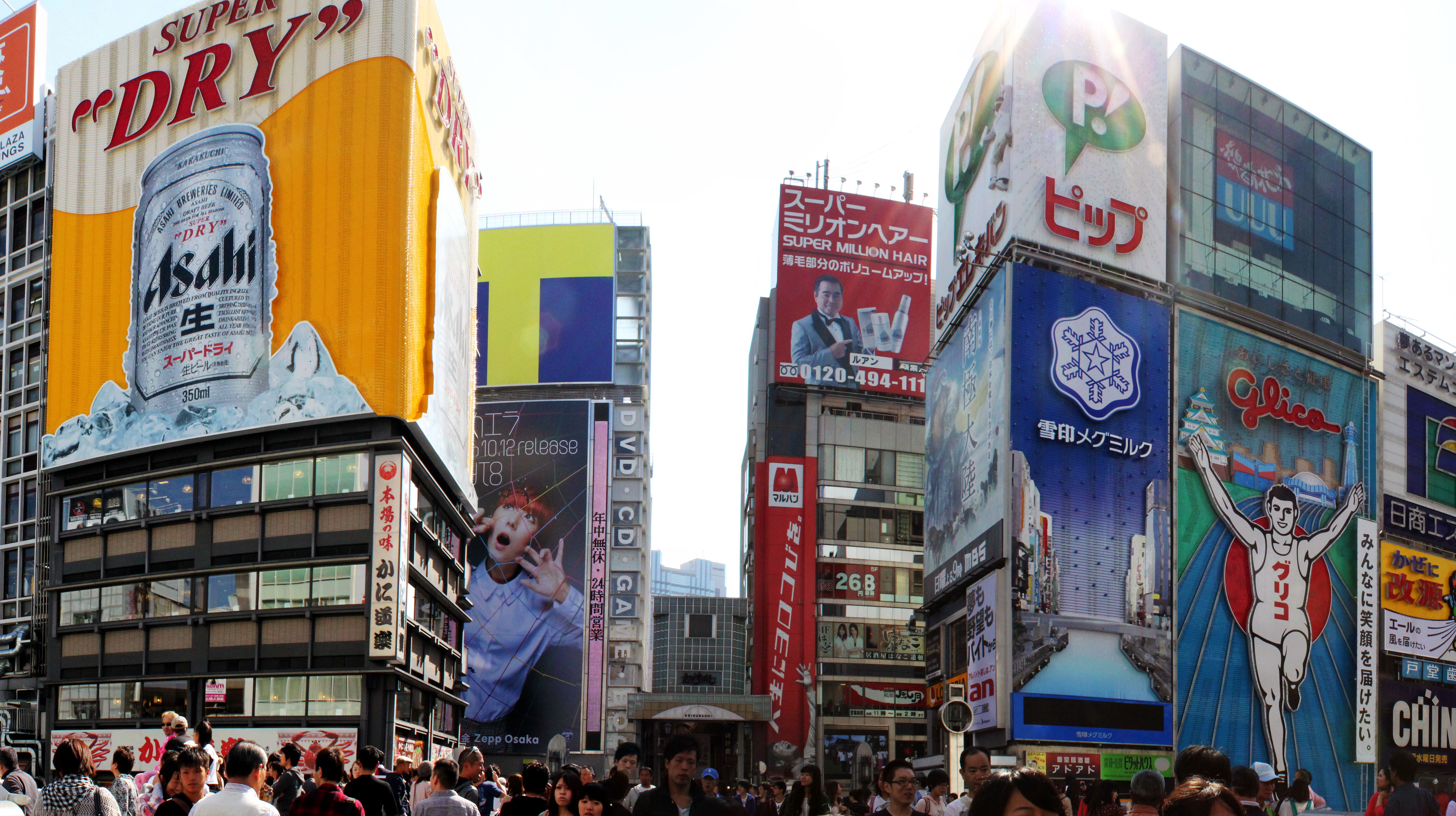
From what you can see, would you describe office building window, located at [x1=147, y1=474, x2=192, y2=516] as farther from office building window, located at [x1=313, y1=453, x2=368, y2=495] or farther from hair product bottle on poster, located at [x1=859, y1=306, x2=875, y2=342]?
hair product bottle on poster, located at [x1=859, y1=306, x2=875, y2=342]

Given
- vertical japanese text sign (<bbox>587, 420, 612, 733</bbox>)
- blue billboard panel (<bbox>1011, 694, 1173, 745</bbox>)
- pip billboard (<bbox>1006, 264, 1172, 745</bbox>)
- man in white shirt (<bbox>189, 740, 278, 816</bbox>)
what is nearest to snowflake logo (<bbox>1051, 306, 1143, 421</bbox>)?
pip billboard (<bbox>1006, 264, 1172, 745</bbox>)

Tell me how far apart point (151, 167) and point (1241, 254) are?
1589 inches

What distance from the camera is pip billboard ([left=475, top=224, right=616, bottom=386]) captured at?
82.5 meters

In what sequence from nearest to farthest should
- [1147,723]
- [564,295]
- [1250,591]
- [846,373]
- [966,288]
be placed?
[1147,723]
[1250,591]
[966,288]
[846,373]
[564,295]

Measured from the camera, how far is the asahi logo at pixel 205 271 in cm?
4769

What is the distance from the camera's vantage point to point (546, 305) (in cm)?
8394

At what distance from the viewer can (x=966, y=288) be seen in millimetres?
53812

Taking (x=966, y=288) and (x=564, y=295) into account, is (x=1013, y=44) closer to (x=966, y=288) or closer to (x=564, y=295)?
(x=966, y=288)

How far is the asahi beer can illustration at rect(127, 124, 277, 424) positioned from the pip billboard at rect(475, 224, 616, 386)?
33424 mm

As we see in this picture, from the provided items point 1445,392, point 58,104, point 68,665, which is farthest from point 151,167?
Result: point 1445,392

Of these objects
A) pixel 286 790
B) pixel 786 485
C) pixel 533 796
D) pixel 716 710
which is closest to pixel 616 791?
pixel 533 796

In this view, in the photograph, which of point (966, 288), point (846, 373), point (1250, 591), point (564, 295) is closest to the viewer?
point (1250, 591)

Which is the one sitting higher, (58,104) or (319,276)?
(58,104)

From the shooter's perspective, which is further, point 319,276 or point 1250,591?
point 1250,591
